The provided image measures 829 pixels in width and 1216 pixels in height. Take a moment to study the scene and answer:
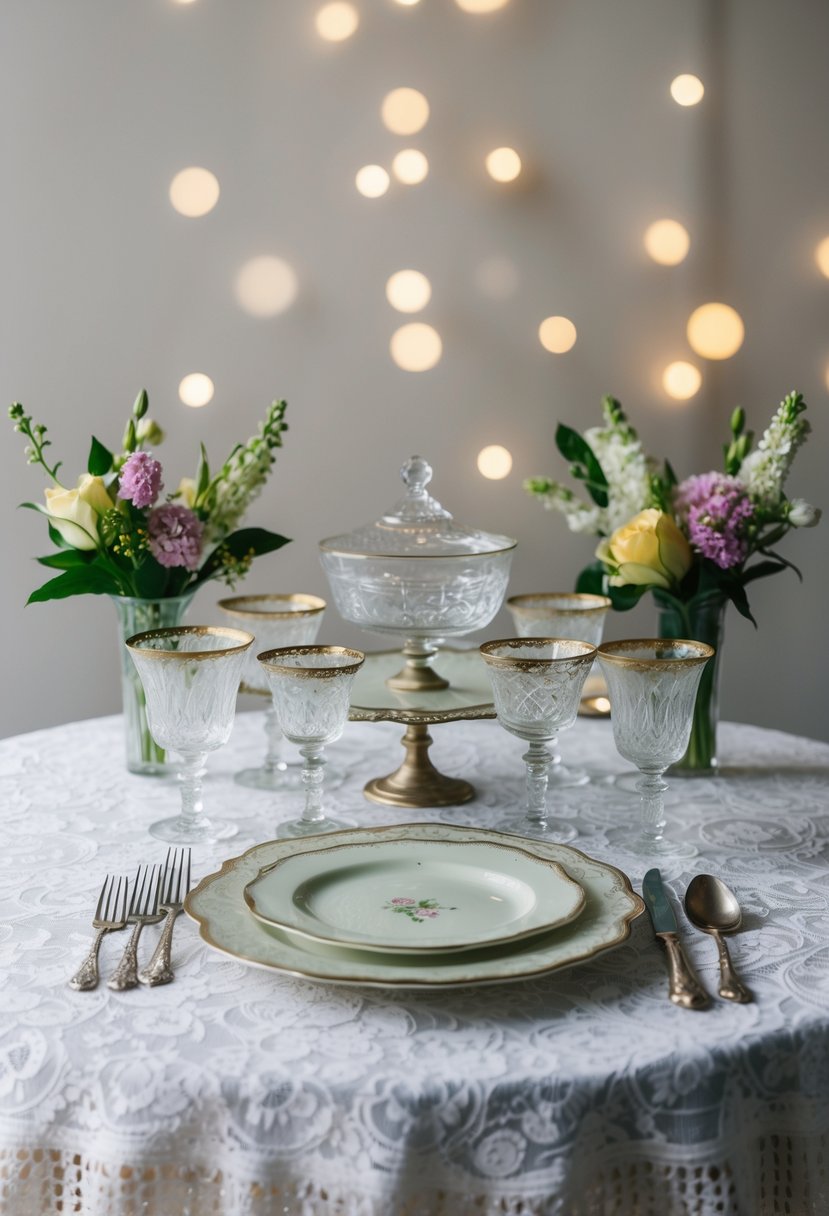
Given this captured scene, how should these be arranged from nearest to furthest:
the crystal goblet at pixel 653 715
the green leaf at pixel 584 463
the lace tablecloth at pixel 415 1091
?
the lace tablecloth at pixel 415 1091 → the crystal goblet at pixel 653 715 → the green leaf at pixel 584 463

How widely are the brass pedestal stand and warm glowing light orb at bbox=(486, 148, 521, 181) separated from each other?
1.19m

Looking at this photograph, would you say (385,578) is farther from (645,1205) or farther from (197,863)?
(645,1205)

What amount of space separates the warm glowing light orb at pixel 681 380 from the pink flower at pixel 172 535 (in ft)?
4.06

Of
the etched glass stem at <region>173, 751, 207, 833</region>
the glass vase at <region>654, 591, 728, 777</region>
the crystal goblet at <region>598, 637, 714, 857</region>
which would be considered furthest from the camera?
the glass vase at <region>654, 591, 728, 777</region>

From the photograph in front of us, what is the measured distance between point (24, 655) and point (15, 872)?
123 centimetres

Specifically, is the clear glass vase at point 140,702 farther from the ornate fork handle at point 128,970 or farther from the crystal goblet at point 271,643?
the ornate fork handle at point 128,970

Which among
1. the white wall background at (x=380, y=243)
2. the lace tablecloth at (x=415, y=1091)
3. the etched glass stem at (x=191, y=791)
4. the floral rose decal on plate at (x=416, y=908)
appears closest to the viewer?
the lace tablecloth at (x=415, y=1091)

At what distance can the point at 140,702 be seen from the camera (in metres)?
1.49

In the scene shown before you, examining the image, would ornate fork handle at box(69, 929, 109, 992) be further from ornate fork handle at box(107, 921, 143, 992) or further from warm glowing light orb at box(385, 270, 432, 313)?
warm glowing light orb at box(385, 270, 432, 313)

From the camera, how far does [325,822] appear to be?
1274 millimetres

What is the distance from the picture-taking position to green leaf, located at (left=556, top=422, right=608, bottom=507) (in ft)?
5.48

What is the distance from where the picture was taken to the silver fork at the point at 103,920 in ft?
2.92

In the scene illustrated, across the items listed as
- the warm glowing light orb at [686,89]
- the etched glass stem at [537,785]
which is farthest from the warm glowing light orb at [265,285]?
the etched glass stem at [537,785]

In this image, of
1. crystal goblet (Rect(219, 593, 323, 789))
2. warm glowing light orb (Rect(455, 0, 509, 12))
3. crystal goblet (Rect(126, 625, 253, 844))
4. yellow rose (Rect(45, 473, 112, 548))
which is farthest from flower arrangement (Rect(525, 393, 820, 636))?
warm glowing light orb (Rect(455, 0, 509, 12))
